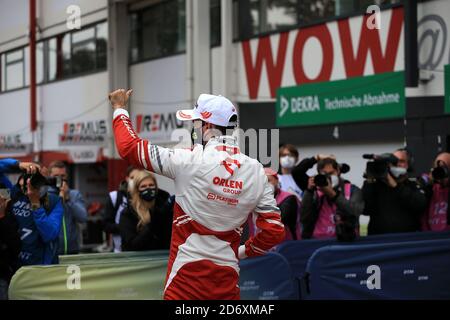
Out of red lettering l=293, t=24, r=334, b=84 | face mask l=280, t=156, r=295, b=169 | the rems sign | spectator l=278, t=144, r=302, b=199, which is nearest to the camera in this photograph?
spectator l=278, t=144, r=302, b=199

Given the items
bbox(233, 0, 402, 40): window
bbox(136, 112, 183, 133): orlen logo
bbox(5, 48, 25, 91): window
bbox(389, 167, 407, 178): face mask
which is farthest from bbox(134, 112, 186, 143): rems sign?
bbox(389, 167, 407, 178): face mask

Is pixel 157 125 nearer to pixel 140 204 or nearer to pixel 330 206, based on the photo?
pixel 330 206

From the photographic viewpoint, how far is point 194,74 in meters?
14.2

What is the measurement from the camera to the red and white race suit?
366 centimetres

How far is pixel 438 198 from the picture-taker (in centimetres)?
678

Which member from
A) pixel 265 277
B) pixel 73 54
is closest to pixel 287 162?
pixel 265 277

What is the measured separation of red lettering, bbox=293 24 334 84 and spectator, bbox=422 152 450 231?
613 cm

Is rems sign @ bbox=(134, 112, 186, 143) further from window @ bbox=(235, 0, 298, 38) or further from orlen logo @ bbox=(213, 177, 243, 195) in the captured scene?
orlen logo @ bbox=(213, 177, 243, 195)

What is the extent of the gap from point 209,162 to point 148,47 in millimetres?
12529

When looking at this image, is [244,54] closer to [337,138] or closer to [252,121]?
[252,121]

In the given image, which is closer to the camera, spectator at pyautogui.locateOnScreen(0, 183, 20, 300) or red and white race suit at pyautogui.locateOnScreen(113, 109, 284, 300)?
red and white race suit at pyautogui.locateOnScreen(113, 109, 284, 300)

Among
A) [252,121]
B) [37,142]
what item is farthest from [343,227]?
[37,142]

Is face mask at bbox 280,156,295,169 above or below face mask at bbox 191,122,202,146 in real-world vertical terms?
below

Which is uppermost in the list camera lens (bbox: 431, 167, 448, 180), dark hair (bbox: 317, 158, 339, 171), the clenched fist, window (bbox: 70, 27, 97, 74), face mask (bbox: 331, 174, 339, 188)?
window (bbox: 70, 27, 97, 74)
